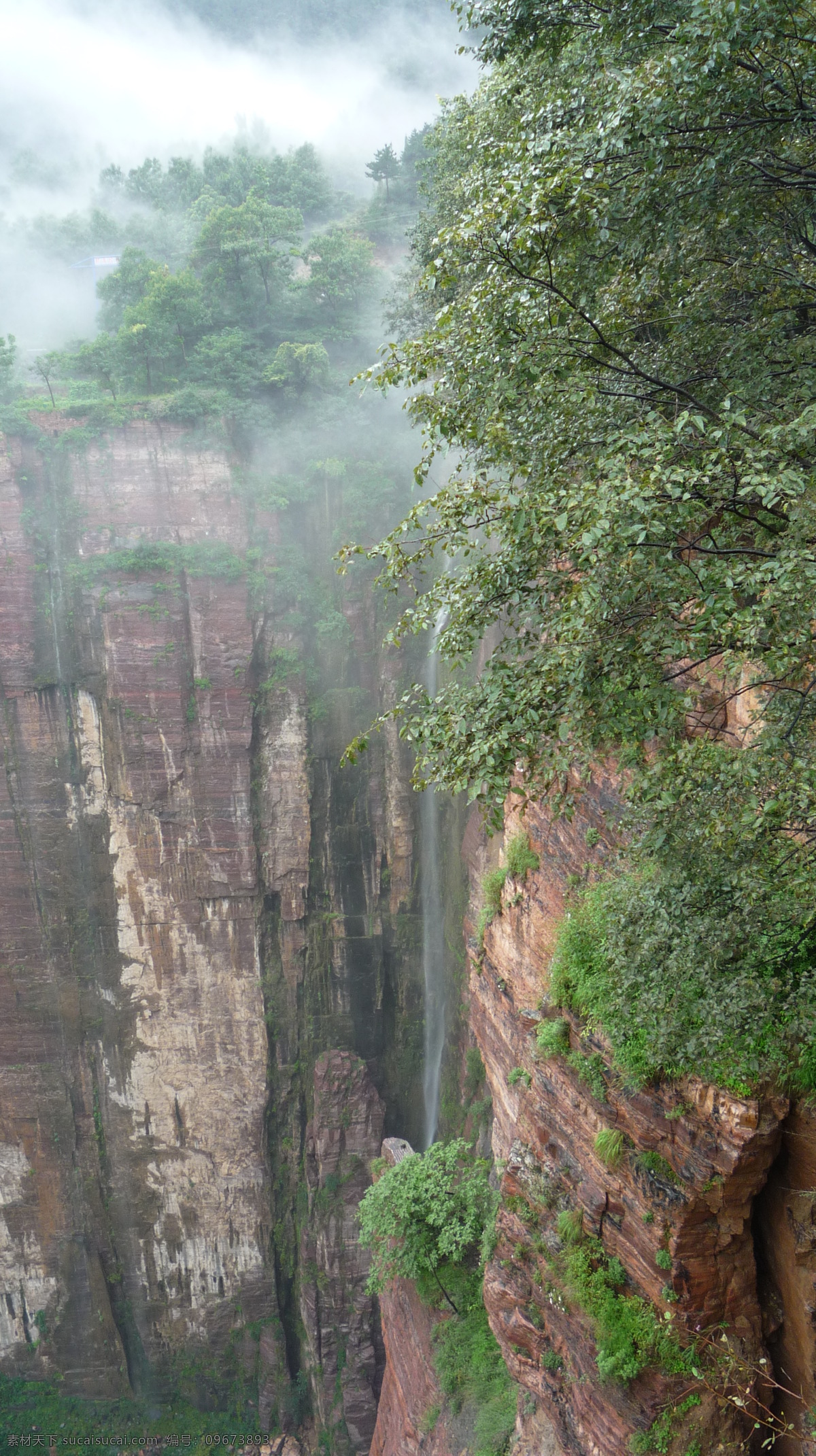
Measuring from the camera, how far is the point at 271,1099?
58.2ft

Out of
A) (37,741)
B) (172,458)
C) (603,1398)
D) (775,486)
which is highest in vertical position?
(172,458)

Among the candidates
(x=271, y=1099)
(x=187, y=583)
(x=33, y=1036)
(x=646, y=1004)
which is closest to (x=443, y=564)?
(x=187, y=583)

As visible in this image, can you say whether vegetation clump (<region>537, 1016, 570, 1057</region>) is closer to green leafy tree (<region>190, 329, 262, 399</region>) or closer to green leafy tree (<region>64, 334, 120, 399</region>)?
green leafy tree (<region>190, 329, 262, 399</region>)

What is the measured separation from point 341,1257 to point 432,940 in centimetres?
669

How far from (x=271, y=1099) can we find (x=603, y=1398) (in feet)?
44.6

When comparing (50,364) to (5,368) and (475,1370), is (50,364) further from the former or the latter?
(475,1370)

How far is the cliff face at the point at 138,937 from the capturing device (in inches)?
679

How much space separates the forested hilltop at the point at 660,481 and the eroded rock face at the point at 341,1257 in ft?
46.4

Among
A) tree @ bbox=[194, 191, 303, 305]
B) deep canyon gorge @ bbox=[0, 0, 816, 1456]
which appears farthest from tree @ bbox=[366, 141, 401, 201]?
tree @ bbox=[194, 191, 303, 305]

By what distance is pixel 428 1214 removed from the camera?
10.3 m

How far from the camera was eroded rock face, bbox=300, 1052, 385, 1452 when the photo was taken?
54.7 ft

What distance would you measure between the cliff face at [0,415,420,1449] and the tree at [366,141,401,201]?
543 inches

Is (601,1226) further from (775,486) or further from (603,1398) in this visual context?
(775,486)

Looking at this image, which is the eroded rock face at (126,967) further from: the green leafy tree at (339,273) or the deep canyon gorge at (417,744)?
the green leafy tree at (339,273)
